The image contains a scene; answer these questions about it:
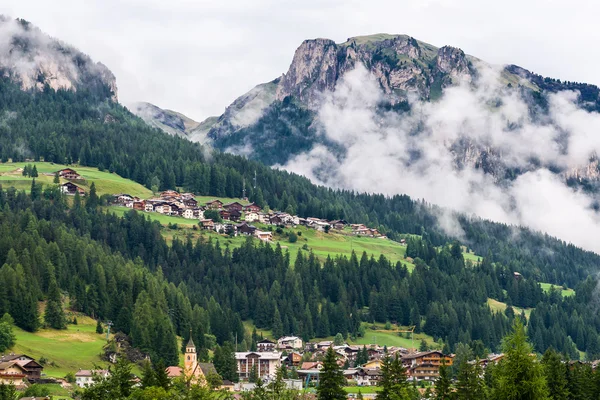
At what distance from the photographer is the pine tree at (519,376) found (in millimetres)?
63688

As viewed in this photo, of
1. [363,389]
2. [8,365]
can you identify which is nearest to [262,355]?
[363,389]

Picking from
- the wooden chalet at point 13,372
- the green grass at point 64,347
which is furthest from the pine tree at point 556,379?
the wooden chalet at point 13,372

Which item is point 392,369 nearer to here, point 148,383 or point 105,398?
point 148,383

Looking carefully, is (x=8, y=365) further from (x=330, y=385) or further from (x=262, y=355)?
(x=262, y=355)

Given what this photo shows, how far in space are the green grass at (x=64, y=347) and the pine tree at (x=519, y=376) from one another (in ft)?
285

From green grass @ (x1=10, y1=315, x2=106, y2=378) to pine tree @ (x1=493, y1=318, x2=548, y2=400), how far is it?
86979mm

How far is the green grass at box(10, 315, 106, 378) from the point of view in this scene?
145m

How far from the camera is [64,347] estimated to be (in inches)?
6097

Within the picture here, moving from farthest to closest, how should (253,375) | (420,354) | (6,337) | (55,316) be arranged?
(420,354), (253,375), (55,316), (6,337)

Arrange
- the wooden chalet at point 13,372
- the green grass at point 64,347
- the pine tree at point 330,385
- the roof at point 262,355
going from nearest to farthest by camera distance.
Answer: the pine tree at point 330,385 < the wooden chalet at point 13,372 < the green grass at point 64,347 < the roof at point 262,355

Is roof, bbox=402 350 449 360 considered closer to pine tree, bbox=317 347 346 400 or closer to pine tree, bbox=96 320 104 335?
pine tree, bbox=96 320 104 335

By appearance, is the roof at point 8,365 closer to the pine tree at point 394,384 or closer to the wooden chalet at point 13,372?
the wooden chalet at point 13,372

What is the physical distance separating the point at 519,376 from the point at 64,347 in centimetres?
10426

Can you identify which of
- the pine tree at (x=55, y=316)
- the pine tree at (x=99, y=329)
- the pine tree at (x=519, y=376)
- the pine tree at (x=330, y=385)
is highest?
the pine tree at (x=519, y=376)
